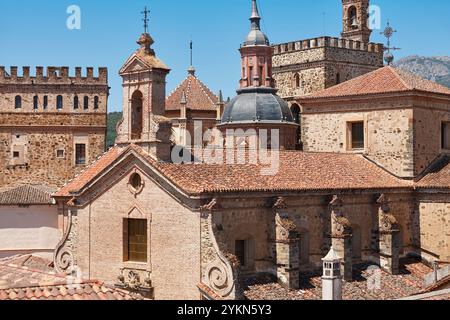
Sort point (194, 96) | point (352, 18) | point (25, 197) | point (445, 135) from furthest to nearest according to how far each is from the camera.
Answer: point (352, 18), point (194, 96), point (25, 197), point (445, 135)

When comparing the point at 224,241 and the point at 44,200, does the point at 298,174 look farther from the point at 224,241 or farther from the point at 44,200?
the point at 44,200

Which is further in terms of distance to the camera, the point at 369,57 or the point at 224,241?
the point at 369,57

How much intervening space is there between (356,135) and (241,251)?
468 inches

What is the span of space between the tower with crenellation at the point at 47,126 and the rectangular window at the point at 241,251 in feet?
103

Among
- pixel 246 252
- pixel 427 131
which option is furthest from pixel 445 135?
pixel 246 252

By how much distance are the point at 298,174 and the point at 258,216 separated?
3.68m

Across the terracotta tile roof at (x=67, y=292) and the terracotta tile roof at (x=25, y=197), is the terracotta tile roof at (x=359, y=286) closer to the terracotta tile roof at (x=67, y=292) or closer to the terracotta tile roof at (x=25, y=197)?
the terracotta tile roof at (x=67, y=292)

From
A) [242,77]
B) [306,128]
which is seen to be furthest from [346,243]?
[242,77]

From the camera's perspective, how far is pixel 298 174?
32.9 meters

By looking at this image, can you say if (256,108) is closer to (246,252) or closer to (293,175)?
(293,175)

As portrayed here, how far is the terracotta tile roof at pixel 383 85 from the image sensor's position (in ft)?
124

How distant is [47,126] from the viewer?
5969 cm

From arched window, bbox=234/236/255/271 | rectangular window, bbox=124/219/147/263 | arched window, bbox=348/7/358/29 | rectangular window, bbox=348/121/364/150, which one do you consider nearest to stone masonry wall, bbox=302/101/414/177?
rectangular window, bbox=348/121/364/150
